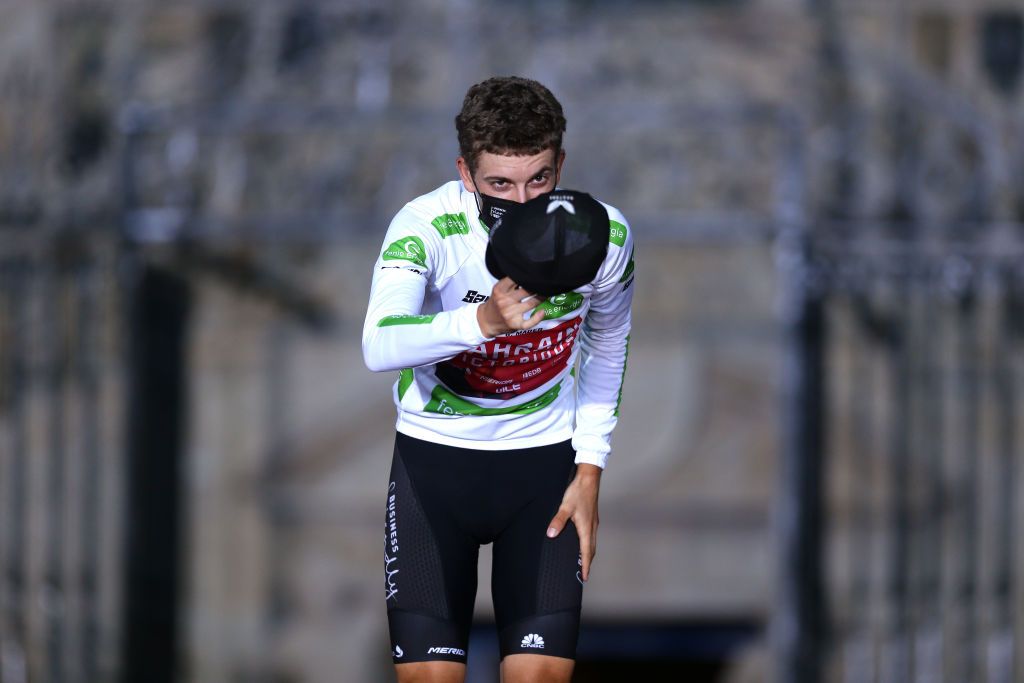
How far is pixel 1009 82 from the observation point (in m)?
8.34

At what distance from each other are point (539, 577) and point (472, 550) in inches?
8.1

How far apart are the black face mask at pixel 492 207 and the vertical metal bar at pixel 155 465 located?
589 centimetres

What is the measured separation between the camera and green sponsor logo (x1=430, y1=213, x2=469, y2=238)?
3166 millimetres

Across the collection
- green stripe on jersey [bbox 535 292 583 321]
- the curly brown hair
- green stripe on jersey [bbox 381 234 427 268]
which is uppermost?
the curly brown hair

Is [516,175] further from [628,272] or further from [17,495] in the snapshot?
[17,495]

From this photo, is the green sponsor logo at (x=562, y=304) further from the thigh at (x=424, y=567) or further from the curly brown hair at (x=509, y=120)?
the thigh at (x=424, y=567)

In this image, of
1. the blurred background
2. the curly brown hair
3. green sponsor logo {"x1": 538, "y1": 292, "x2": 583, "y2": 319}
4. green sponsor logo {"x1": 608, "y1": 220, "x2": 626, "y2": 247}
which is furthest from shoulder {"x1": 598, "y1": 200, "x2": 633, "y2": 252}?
the blurred background

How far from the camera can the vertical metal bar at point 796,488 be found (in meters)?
7.65

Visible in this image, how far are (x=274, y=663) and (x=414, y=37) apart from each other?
4.42 meters

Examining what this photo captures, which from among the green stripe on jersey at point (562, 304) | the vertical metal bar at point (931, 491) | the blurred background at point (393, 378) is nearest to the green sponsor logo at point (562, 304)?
the green stripe on jersey at point (562, 304)

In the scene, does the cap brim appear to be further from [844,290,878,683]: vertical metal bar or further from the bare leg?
[844,290,878,683]: vertical metal bar

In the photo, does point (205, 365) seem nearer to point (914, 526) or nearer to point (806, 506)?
point (806, 506)

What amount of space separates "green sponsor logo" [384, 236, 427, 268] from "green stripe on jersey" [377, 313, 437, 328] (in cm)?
21

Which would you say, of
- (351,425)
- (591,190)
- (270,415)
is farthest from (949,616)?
(270,415)
